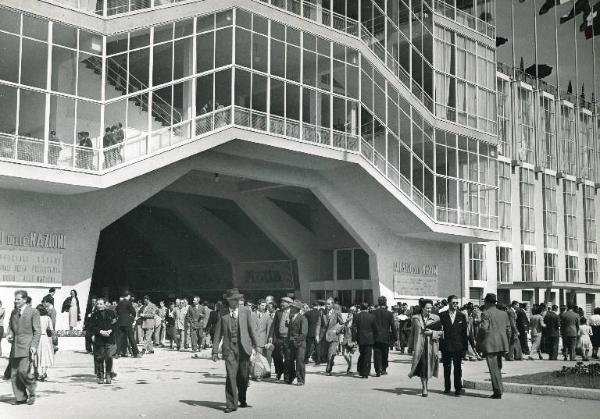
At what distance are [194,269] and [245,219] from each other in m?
5.26

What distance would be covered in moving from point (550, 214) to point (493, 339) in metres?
39.6

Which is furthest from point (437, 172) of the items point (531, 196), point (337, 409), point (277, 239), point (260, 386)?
point (337, 409)

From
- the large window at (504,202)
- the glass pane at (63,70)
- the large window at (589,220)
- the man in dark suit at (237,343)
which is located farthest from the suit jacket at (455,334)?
the large window at (589,220)

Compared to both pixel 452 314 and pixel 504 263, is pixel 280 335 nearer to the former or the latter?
pixel 452 314

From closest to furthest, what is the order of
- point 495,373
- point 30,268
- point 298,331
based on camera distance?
point 495,373
point 298,331
point 30,268

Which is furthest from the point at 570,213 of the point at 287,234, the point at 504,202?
the point at 287,234

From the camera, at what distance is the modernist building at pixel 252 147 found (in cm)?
2472

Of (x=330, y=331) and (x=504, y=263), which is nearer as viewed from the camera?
(x=330, y=331)

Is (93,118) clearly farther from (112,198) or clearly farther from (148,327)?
(148,327)

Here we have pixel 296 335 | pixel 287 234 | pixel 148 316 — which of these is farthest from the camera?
pixel 287 234

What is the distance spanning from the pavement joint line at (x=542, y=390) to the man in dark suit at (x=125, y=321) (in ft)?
33.7

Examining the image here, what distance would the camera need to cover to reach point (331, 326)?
60.2ft

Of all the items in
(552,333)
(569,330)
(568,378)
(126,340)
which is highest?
(569,330)

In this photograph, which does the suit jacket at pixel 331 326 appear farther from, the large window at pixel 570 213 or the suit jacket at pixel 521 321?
the large window at pixel 570 213
